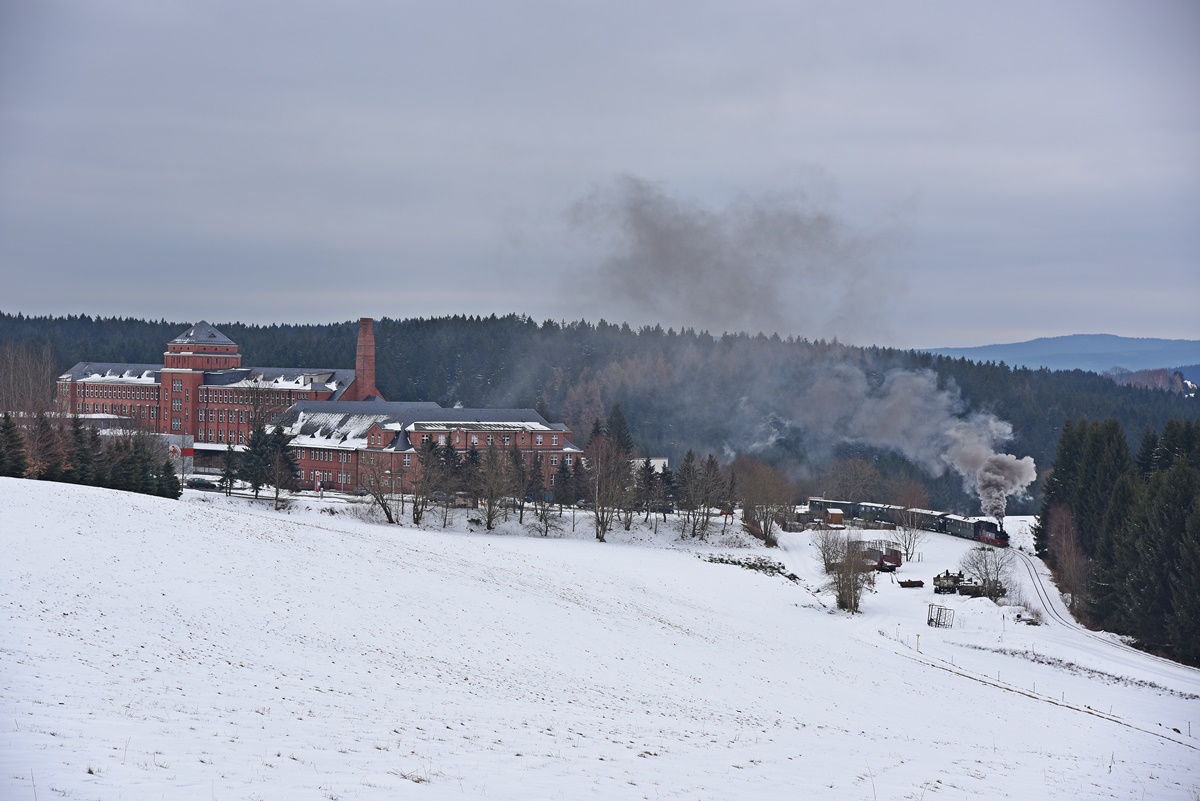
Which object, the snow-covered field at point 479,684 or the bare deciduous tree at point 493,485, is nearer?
the snow-covered field at point 479,684

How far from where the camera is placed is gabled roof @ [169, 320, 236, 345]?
12744cm

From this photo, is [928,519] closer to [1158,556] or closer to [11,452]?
[1158,556]

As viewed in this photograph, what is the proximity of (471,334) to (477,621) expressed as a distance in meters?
145

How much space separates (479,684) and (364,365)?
10468 cm

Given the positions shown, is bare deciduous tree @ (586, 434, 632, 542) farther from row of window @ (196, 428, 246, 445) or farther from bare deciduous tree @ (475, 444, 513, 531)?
row of window @ (196, 428, 246, 445)

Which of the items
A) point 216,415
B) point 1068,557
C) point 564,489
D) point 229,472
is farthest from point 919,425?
point 216,415

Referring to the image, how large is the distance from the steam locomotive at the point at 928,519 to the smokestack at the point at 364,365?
57.0 metres

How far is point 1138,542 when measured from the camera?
46.7m

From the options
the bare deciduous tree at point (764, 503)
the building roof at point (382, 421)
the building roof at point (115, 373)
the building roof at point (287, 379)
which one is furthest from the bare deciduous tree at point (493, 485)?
the building roof at point (115, 373)

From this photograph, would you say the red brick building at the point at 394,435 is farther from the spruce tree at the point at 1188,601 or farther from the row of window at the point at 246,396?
the spruce tree at the point at 1188,601

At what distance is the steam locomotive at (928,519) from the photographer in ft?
258

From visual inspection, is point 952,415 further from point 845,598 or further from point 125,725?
point 125,725

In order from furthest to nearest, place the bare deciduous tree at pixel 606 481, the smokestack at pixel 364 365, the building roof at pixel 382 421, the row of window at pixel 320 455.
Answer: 1. the smokestack at pixel 364 365
2. the building roof at pixel 382 421
3. the row of window at pixel 320 455
4. the bare deciduous tree at pixel 606 481

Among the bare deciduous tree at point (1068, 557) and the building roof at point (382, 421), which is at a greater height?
the building roof at point (382, 421)
